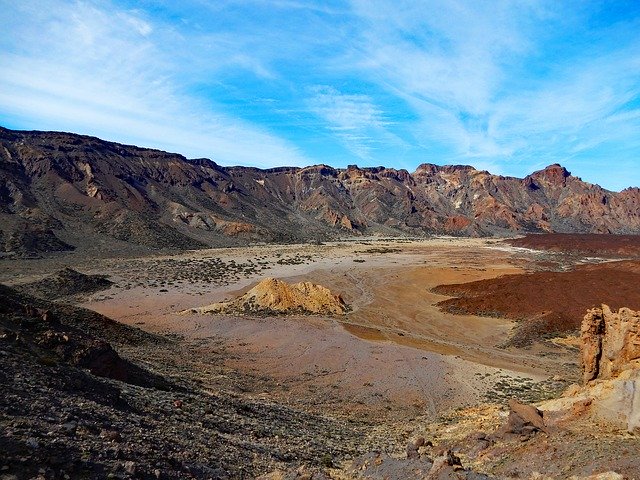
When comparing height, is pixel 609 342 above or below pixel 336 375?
above

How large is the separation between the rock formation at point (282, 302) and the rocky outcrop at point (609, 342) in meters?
22.2

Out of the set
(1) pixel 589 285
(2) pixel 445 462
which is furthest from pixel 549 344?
(2) pixel 445 462

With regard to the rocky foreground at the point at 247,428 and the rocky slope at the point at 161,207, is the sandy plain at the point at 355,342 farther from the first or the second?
the rocky slope at the point at 161,207

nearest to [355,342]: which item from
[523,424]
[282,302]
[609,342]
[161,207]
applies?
[282,302]

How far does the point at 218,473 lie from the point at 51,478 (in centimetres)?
352

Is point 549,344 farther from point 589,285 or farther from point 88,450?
point 88,450

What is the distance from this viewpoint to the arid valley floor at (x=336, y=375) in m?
9.52

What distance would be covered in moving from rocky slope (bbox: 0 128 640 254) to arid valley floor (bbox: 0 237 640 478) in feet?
89.9

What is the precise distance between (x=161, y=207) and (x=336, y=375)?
114815 mm

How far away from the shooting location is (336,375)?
892 inches

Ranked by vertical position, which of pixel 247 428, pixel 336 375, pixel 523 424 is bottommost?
pixel 336 375

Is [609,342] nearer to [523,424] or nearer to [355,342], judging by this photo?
[523,424]

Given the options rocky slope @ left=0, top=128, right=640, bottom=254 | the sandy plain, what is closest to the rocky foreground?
the sandy plain

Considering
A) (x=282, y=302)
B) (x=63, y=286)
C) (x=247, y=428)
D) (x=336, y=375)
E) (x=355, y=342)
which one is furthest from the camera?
(x=63, y=286)
